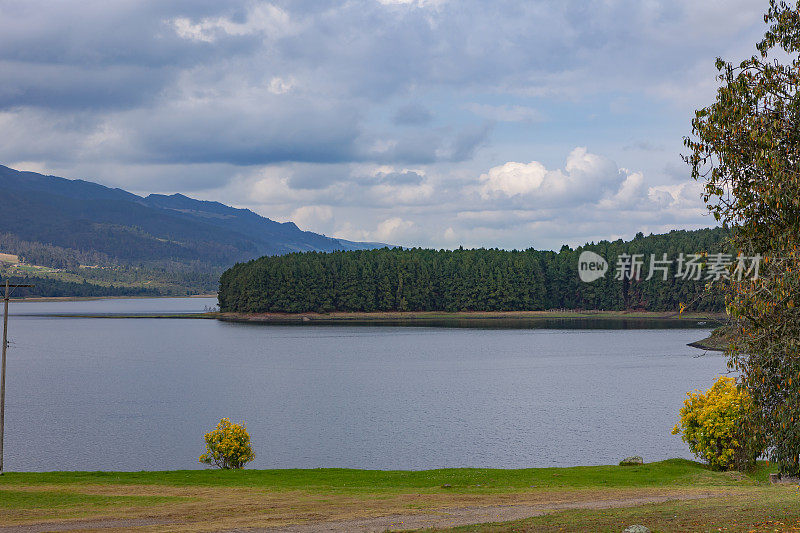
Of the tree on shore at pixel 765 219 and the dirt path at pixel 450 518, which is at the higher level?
the tree on shore at pixel 765 219

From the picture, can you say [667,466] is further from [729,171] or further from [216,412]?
[216,412]

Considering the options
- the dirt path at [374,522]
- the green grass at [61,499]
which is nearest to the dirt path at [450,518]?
the dirt path at [374,522]

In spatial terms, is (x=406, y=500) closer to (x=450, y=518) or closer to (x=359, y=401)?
(x=450, y=518)

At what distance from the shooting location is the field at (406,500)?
20.5m

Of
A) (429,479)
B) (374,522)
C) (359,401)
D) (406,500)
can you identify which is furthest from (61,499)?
(359,401)

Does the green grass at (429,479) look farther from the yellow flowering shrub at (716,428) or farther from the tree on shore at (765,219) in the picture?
the tree on shore at (765,219)

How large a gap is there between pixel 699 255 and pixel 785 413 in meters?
4.42

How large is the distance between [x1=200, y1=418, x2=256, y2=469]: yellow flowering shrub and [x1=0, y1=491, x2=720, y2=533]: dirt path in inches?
581

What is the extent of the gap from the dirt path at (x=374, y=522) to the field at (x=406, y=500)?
33 millimetres

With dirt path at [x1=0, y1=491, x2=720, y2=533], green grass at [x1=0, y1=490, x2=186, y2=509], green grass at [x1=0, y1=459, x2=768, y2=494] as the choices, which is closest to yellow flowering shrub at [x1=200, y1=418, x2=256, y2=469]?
green grass at [x1=0, y1=459, x2=768, y2=494]

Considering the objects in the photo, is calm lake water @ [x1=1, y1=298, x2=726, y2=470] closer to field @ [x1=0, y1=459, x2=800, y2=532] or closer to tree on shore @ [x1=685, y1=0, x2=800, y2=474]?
field @ [x1=0, y1=459, x2=800, y2=532]

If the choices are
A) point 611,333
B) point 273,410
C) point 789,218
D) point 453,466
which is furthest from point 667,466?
point 611,333

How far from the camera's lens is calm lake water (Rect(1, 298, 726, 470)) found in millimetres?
44094

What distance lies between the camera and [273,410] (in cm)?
5991
